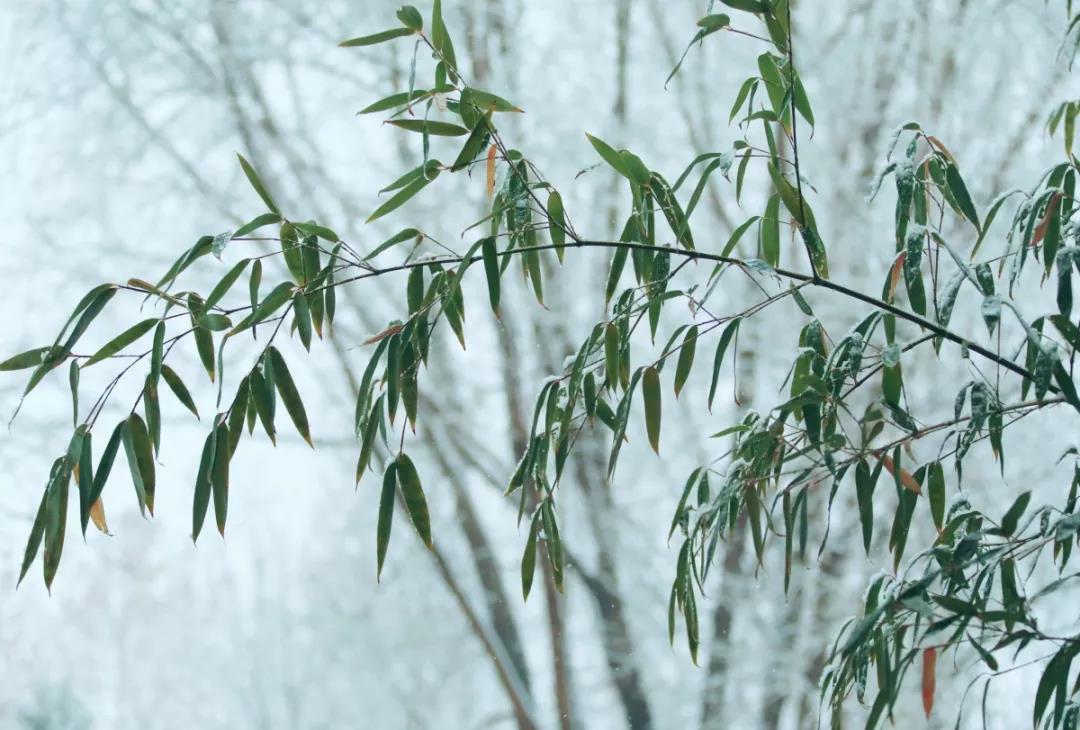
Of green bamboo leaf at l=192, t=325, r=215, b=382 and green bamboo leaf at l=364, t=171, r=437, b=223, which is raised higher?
green bamboo leaf at l=364, t=171, r=437, b=223

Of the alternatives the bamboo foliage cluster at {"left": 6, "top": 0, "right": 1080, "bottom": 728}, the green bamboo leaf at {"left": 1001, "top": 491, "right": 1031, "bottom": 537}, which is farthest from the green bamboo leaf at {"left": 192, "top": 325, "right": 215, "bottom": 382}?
the green bamboo leaf at {"left": 1001, "top": 491, "right": 1031, "bottom": 537}

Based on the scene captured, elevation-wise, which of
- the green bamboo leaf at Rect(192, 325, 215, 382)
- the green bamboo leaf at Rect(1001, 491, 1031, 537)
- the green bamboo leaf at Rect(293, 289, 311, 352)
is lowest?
the green bamboo leaf at Rect(1001, 491, 1031, 537)

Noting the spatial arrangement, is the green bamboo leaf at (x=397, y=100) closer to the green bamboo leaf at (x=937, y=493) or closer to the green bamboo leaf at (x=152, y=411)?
the green bamboo leaf at (x=152, y=411)

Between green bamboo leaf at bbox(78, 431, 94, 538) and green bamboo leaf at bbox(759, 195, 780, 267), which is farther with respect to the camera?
green bamboo leaf at bbox(759, 195, 780, 267)

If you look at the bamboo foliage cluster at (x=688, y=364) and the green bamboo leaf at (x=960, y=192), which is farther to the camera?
the green bamboo leaf at (x=960, y=192)

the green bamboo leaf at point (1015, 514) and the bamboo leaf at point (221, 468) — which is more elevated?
the bamboo leaf at point (221, 468)

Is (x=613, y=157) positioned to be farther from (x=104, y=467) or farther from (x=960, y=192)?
(x=104, y=467)

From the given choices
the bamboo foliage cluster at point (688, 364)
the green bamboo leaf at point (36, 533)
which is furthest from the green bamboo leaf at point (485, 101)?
the green bamboo leaf at point (36, 533)

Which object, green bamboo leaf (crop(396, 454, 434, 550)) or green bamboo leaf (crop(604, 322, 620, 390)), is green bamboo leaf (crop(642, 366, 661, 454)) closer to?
green bamboo leaf (crop(604, 322, 620, 390))

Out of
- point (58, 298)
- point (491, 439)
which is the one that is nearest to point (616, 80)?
point (491, 439)

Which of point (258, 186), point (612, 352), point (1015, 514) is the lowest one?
point (1015, 514)

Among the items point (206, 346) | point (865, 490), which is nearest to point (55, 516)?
point (206, 346)

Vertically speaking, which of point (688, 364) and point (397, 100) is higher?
point (397, 100)

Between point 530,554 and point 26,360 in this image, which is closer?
point 26,360
